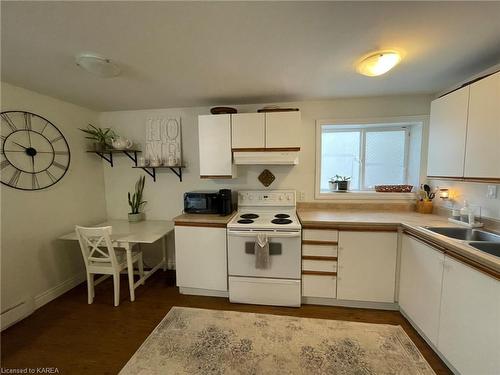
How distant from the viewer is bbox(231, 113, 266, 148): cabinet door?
2342 millimetres

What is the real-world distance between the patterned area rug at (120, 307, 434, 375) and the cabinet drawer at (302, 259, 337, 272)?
1.53 feet

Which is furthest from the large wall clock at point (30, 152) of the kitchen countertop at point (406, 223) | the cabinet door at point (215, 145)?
the kitchen countertop at point (406, 223)

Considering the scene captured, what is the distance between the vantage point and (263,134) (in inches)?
92.4

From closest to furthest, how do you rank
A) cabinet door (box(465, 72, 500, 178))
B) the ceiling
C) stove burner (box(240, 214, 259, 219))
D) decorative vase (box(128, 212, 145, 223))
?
the ceiling < cabinet door (box(465, 72, 500, 178)) < stove burner (box(240, 214, 259, 219)) < decorative vase (box(128, 212, 145, 223))

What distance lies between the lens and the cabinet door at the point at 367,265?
203cm

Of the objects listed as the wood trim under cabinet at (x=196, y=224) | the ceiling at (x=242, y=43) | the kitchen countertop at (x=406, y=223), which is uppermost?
the ceiling at (x=242, y=43)

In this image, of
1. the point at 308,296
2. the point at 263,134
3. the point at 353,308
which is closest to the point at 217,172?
the point at 263,134

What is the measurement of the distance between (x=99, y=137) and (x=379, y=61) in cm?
320

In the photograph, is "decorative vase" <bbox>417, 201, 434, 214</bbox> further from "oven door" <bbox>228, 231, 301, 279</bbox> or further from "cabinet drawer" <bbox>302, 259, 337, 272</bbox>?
"oven door" <bbox>228, 231, 301, 279</bbox>

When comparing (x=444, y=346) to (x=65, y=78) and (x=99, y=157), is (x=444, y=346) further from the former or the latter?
(x=99, y=157)

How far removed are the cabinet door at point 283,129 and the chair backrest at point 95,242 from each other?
1974 millimetres

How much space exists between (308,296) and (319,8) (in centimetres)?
238

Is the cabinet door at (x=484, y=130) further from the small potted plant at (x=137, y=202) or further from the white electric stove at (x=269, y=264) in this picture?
the small potted plant at (x=137, y=202)

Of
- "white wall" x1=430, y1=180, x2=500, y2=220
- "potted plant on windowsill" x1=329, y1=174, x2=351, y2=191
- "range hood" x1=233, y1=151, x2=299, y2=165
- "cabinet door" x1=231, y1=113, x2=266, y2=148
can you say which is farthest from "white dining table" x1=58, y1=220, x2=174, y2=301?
"white wall" x1=430, y1=180, x2=500, y2=220
